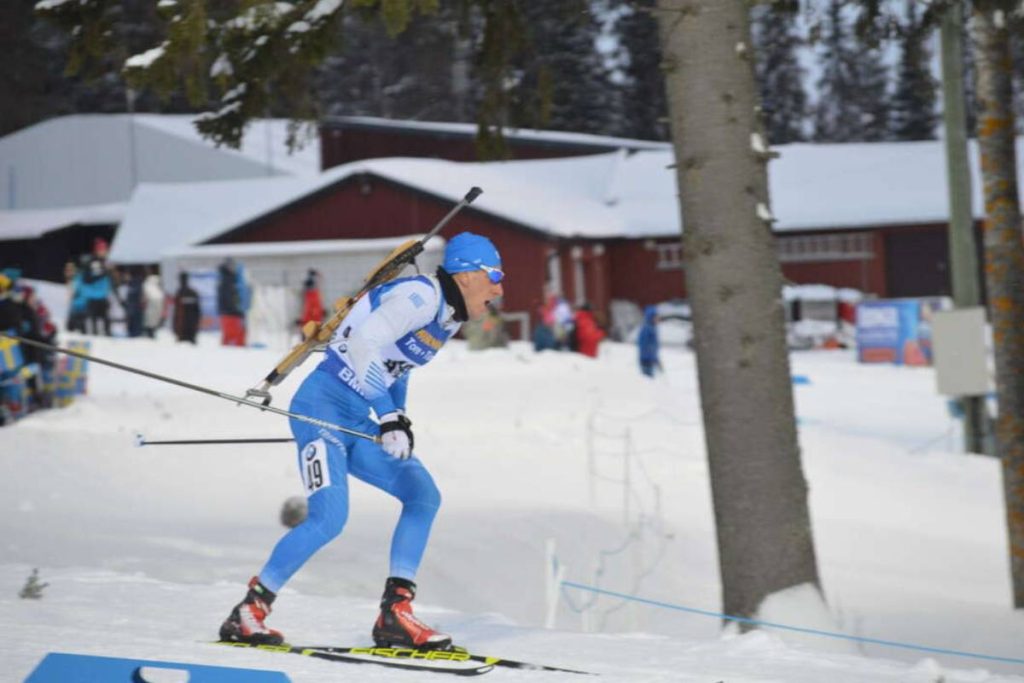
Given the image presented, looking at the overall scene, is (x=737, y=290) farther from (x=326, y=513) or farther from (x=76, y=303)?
(x=76, y=303)

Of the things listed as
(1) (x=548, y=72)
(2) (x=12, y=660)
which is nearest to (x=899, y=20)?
(1) (x=548, y=72)

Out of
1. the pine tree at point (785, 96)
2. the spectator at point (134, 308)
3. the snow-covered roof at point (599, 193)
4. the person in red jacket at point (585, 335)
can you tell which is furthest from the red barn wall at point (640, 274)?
the spectator at point (134, 308)

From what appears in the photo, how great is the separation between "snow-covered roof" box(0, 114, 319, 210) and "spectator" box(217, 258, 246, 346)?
23.4 meters

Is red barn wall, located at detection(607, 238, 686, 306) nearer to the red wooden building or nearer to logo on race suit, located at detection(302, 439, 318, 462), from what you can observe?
the red wooden building

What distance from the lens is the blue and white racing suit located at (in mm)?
5664

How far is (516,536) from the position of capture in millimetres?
11883

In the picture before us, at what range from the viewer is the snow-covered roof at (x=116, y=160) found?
48781 millimetres

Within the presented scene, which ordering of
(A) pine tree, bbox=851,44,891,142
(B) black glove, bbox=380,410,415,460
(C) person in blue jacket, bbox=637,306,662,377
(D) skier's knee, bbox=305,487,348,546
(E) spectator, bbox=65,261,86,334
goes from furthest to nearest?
(A) pine tree, bbox=851,44,891,142
(E) spectator, bbox=65,261,86,334
(C) person in blue jacket, bbox=637,306,662,377
(D) skier's knee, bbox=305,487,348,546
(B) black glove, bbox=380,410,415,460

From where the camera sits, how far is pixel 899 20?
31.4 feet

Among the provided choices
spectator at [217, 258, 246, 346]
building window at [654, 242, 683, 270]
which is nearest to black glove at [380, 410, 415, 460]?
spectator at [217, 258, 246, 346]

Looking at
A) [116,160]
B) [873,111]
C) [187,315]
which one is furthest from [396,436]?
[873,111]

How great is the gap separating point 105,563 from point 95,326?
1649cm

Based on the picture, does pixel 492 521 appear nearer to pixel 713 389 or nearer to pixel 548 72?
pixel 548 72

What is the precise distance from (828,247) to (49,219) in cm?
2444
